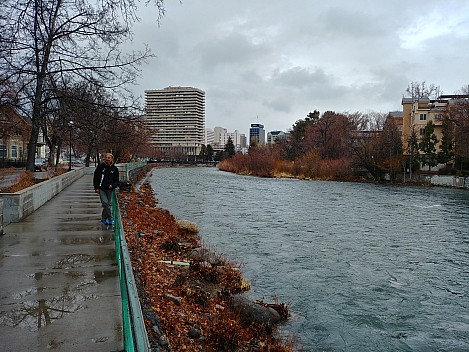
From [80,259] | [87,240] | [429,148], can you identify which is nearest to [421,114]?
[429,148]

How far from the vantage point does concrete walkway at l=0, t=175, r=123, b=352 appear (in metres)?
4.75

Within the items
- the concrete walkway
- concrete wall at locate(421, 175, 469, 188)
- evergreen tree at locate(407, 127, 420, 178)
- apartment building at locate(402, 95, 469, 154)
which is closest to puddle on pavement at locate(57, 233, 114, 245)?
the concrete walkway

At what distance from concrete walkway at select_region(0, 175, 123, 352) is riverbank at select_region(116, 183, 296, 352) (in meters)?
0.87

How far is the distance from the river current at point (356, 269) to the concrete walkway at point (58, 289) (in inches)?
154

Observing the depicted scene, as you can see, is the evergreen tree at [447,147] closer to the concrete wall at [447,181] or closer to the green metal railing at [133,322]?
the concrete wall at [447,181]

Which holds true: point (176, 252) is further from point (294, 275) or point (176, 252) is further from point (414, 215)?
point (414, 215)

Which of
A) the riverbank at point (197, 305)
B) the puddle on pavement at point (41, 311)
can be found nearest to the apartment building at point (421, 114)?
the riverbank at point (197, 305)

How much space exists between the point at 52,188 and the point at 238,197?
17.1 m

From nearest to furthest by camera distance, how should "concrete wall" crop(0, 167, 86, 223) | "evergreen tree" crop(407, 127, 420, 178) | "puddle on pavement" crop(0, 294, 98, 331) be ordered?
Answer: "puddle on pavement" crop(0, 294, 98, 331) < "concrete wall" crop(0, 167, 86, 223) < "evergreen tree" crop(407, 127, 420, 178)

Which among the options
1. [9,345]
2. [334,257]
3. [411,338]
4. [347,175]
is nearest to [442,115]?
[347,175]

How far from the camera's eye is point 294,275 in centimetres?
1189

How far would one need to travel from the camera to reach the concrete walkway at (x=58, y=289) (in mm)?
4746

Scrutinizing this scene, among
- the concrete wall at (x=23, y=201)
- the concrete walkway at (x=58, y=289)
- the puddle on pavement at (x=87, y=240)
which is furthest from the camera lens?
the concrete wall at (x=23, y=201)

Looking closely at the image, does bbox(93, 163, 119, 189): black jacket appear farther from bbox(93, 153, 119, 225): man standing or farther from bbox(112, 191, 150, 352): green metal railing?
bbox(112, 191, 150, 352): green metal railing
